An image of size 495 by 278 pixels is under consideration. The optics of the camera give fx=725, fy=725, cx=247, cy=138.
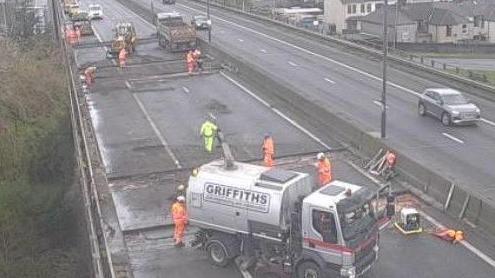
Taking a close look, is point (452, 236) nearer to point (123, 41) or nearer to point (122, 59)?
point (122, 59)

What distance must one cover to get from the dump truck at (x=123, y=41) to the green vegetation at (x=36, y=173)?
3.85 metres

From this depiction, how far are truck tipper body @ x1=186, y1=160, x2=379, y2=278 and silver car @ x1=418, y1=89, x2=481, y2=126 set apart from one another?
1478 cm

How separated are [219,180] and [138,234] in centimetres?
386

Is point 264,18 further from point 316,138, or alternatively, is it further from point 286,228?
point 286,228

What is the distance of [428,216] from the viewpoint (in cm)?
1994

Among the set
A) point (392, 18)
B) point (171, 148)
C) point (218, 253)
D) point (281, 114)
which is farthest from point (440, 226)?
point (392, 18)

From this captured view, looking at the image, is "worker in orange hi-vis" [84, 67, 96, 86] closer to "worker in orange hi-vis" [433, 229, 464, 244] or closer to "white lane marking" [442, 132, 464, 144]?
"white lane marking" [442, 132, 464, 144]

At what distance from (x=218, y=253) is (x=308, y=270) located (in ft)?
8.02

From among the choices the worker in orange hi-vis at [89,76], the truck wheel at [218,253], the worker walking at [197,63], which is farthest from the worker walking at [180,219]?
the worker walking at [197,63]

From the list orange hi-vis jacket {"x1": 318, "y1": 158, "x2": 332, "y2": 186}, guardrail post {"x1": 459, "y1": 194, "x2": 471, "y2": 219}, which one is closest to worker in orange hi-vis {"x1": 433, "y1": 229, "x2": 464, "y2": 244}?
guardrail post {"x1": 459, "y1": 194, "x2": 471, "y2": 219}

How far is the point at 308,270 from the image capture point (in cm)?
1527

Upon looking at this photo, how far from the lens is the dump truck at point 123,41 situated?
4988cm

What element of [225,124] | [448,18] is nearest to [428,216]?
[225,124]

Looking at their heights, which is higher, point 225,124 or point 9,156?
point 225,124
